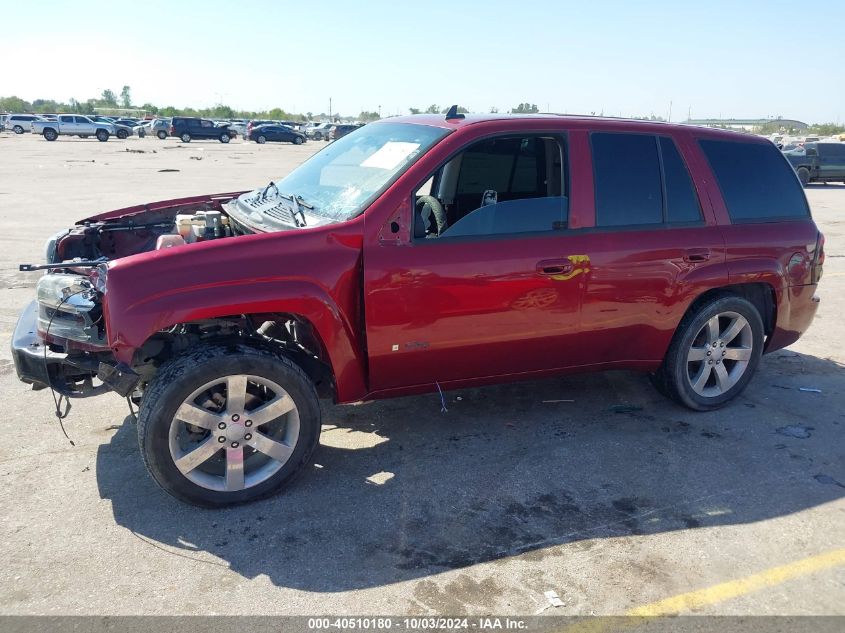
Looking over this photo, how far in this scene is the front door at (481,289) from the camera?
12.3 ft

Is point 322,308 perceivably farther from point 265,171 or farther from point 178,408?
point 265,171

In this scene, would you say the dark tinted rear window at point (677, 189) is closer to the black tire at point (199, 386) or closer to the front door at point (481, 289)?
the front door at point (481, 289)

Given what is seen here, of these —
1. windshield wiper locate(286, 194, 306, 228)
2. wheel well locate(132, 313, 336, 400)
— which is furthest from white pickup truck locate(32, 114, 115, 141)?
wheel well locate(132, 313, 336, 400)

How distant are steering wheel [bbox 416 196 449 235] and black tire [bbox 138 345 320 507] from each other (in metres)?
1.25

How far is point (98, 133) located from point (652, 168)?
174 feet

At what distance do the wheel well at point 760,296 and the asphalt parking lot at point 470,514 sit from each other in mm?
613

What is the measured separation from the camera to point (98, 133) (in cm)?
4978

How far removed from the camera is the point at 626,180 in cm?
436

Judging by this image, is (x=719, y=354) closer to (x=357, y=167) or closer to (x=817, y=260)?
(x=817, y=260)

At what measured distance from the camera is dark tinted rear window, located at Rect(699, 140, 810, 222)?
472cm

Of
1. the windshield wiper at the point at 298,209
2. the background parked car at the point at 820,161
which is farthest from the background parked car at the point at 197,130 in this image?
the windshield wiper at the point at 298,209

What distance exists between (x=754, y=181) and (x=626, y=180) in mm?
1153

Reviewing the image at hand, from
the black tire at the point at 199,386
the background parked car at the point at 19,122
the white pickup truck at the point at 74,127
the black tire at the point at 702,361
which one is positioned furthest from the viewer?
the background parked car at the point at 19,122

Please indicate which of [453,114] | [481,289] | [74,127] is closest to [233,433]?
[481,289]
